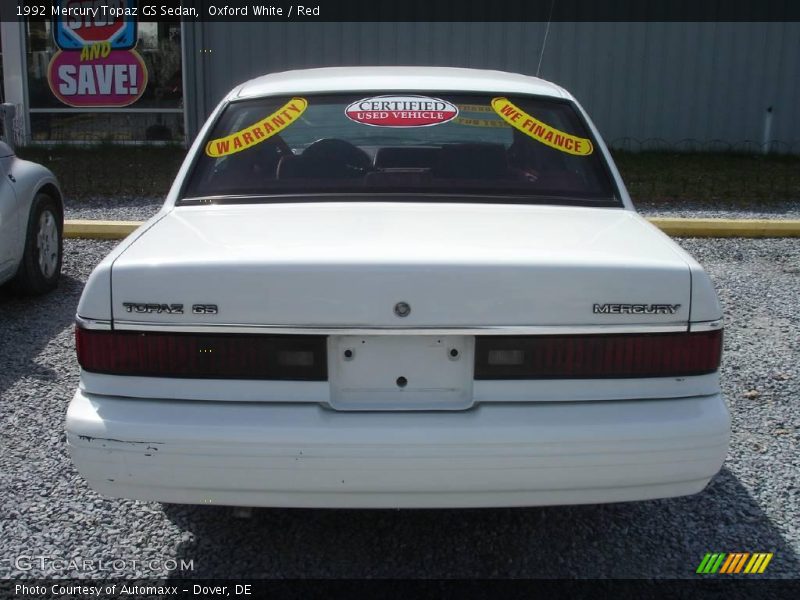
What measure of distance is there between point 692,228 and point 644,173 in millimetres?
2945

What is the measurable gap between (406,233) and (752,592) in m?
1.58

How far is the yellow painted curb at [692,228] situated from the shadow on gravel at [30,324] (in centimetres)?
129

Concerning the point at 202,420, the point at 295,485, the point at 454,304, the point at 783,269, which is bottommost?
the point at 783,269

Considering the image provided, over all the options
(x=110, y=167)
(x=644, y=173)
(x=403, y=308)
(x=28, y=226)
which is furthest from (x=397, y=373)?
(x=110, y=167)

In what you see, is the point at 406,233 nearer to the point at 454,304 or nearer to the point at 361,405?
the point at 454,304

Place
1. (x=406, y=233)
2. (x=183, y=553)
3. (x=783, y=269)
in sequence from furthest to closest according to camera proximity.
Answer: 1. (x=783, y=269)
2. (x=183, y=553)
3. (x=406, y=233)

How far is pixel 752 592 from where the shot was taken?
2.86 m

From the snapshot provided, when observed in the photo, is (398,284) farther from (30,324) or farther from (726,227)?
(726,227)

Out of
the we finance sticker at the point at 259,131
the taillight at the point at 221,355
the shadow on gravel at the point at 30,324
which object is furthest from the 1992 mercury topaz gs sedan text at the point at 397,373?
the shadow on gravel at the point at 30,324

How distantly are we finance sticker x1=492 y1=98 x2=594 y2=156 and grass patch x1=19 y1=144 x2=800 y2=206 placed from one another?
20.0 feet

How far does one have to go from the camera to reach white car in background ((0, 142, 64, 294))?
5.55 metres

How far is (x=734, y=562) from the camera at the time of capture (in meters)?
3.02

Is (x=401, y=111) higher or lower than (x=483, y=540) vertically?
higher

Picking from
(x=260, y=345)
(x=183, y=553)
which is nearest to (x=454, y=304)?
(x=260, y=345)
